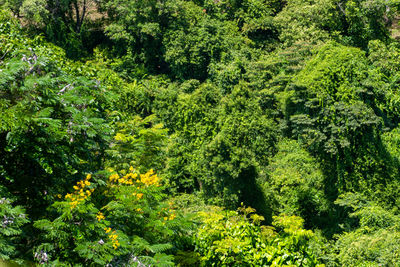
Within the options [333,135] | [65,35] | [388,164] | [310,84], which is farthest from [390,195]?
[65,35]

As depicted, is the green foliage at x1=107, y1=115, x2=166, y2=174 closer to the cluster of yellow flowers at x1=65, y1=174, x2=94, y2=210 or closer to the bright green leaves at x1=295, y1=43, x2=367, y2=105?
the cluster of yellow flowers at x1=65, y1=174, x2=94, y2=210

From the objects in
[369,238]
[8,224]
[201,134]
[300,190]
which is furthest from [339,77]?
[8,224]

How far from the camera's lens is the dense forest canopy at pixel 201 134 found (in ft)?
14.3

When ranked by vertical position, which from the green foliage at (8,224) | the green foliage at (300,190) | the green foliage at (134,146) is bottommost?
the green foliage at (300,190)

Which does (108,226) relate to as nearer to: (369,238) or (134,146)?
(134,146)

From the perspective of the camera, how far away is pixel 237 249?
540 cm

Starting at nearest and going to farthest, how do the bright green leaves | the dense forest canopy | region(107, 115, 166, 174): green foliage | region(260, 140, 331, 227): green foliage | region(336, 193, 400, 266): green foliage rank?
the dense forest canopy, region(107, 115, 166, 174): green foliage, region(336, 193, 400, 266): green foliage, the bright green leaves, region(260, 140, 331, 227): green foliage

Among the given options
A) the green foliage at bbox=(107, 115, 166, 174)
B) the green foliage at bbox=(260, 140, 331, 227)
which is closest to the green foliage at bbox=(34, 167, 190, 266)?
the green foliage at bbox=(107, 115, 166, 174)

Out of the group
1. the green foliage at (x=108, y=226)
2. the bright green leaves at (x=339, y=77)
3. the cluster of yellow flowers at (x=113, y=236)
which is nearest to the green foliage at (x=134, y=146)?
the green foliage at (x=108, y=226)

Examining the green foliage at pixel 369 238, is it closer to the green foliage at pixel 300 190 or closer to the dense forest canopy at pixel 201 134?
the dense forest canopy at pixel 201 134

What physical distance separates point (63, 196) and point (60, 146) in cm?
74

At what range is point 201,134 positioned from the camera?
1340cm

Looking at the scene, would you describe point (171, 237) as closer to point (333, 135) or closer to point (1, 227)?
point (1, 227)

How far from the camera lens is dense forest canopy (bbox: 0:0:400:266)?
435cm
